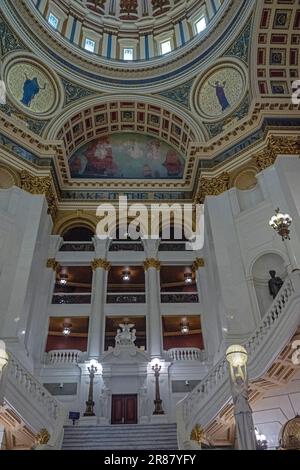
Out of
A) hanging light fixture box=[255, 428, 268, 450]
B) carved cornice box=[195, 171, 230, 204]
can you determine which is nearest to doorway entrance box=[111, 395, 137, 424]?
hanging light fixture box=[255, 428, 268, 450]

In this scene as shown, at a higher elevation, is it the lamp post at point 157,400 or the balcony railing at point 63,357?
the balcony railing at point 63,357

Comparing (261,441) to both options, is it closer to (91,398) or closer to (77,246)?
(91,398)

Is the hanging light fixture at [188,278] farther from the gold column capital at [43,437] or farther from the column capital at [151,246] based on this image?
the gold column capital at [43,437]

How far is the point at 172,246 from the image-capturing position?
20.4 metres

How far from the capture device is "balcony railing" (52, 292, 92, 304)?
18.5m

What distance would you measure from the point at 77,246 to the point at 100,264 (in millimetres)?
1635

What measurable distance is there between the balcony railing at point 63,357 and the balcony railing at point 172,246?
6.31 metres

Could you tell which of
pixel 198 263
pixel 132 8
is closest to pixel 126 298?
pixel 198 263

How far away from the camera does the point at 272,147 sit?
17.3 m

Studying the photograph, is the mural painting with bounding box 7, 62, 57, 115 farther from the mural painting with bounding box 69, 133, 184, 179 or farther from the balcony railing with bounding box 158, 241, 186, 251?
the balcony railing with bounding box 158, 241, 186, 251

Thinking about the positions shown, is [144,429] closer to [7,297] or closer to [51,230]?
[7,297]

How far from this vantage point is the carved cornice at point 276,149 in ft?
56.3

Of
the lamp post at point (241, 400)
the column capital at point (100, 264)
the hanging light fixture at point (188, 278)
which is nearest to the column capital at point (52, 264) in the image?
the column capital at point (100, 264)

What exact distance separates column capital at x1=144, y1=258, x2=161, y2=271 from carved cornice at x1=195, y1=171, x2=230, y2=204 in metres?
3.59
